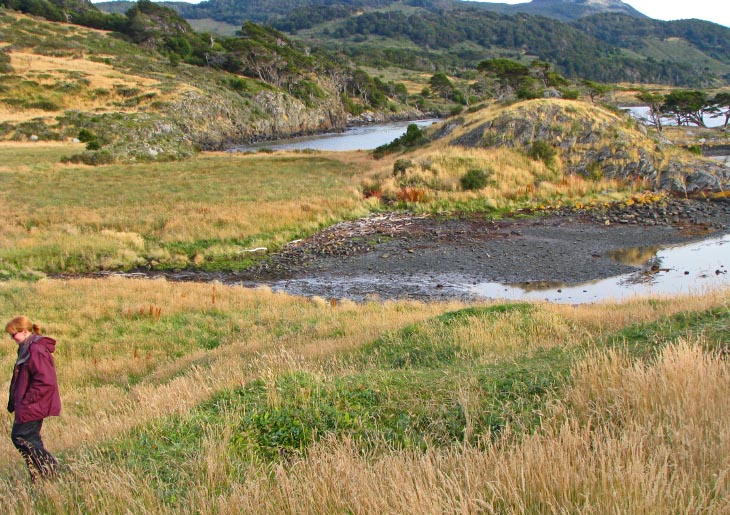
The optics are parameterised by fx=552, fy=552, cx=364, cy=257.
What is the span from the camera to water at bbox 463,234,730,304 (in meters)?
15.9

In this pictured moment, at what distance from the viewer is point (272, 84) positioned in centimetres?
9169

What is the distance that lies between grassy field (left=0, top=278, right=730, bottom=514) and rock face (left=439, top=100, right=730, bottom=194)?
24.6m

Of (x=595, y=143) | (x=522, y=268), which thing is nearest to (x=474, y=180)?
(x=595, y=143)

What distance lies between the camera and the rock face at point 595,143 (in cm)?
3106

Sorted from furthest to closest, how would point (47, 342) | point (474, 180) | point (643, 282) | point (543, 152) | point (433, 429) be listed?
point (543, 152), point (474, 180), point (643, 282), point (47, 342), point (433, 429)

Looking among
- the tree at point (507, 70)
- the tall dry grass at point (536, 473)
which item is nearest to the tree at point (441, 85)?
the tree at point (507, 70)

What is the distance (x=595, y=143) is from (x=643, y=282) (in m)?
18.7

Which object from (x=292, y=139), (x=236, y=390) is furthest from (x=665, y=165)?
(x=292, y=139)

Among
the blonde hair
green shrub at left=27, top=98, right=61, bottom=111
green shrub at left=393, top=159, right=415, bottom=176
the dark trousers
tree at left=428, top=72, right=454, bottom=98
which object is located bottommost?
the dark trousers

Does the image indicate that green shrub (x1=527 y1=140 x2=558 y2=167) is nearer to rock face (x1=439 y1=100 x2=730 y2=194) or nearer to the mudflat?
rock face (x1=439 y1=100 x2=730 y2=194)

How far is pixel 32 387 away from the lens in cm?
539

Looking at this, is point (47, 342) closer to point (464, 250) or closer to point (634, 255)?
point (464, 250)

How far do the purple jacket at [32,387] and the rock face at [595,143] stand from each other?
3119 centimetres

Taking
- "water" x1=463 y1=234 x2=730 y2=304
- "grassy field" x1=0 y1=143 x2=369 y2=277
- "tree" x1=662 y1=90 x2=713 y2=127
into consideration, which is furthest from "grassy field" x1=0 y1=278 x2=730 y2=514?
"tree" x1=662 y1=90 x2=713 y2=127
